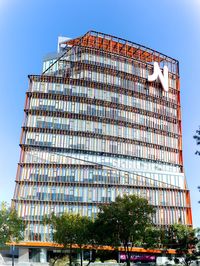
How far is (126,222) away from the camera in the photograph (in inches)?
1884

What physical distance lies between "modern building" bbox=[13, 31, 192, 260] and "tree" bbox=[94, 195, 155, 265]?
4751cm

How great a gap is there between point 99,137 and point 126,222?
6091 centimetres

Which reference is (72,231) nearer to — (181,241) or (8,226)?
(8,226)

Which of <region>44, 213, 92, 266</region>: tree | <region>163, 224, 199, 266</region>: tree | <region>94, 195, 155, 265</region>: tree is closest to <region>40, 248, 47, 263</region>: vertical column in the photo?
<region>163, 224, 199, 266</region>: tree

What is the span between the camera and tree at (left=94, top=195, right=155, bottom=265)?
157 feet

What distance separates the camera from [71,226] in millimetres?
55719

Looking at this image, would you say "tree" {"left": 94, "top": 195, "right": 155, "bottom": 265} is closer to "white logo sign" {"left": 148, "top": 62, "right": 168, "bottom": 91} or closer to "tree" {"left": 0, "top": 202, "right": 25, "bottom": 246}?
"tree" {"left": 0, "top": 202, "right": 25, "bottom": 246}

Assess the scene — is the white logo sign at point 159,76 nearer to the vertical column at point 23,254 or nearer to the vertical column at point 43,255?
the vertical column at point 43,255

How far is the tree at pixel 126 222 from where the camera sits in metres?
47.8

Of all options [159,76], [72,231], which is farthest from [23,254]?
[159,76]

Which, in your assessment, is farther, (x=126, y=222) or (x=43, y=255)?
(x=43, y=255)

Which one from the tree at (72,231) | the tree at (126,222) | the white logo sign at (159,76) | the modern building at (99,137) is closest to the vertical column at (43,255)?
the modern building at (99,137)

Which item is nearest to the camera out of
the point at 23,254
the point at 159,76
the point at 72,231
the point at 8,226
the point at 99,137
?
the point at 72,231

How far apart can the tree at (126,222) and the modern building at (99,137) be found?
156 feet
